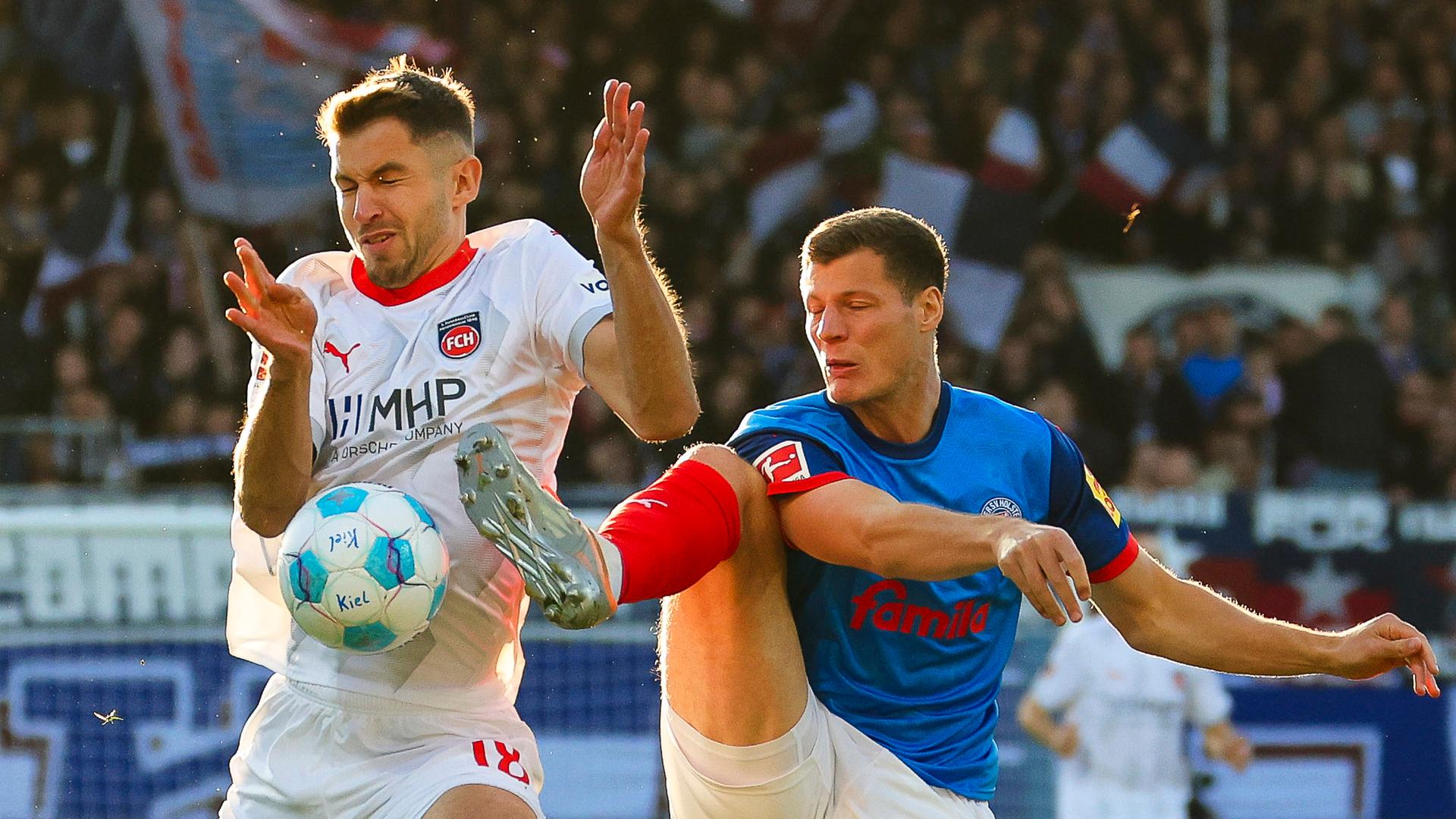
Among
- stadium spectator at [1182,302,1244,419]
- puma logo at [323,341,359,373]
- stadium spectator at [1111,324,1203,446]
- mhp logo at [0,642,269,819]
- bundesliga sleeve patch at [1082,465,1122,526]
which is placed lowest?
mhp logo at [0,642,269,819]

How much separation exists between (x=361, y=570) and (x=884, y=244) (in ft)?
5.07

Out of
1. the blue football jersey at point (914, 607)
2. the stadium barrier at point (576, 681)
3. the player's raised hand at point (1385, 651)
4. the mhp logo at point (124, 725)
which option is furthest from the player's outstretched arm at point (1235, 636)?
the mhp logo at point (124, 725)

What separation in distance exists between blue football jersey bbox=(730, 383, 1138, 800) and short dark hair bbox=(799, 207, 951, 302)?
1.18ft

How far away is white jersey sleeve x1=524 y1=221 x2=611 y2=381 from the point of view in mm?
4043

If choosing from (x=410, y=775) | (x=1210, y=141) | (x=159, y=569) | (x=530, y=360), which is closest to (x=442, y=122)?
(x=530, y=360)

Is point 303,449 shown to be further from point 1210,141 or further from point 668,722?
point 1210,141

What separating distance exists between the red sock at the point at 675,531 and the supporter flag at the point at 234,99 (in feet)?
24.3

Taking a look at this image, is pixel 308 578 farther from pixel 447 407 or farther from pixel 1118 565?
pixel 1118 565

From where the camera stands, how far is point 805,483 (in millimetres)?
4125

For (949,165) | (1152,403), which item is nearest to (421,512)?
(1152,403)

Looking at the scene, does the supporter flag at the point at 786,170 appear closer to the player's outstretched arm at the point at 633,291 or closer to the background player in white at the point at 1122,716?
the background player in white at the point at 1122,716

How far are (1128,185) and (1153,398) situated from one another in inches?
72.1

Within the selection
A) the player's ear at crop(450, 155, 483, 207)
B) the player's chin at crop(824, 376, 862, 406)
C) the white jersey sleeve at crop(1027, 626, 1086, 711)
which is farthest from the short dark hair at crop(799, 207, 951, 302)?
Answer: the white jersey sleeve at crop(1027, 626, 1086, 711)

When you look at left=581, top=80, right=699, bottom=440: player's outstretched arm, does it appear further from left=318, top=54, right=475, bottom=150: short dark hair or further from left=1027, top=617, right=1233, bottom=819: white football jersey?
left=1027, top=617, right=1233, bottom=819: white football jersey
